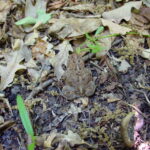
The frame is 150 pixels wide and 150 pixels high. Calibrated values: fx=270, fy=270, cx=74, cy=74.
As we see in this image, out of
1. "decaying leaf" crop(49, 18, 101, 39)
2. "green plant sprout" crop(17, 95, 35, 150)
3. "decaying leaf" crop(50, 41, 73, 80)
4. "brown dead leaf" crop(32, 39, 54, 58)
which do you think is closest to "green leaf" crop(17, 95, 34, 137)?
"green plant sprout" crop(17, 95, 35, 150)

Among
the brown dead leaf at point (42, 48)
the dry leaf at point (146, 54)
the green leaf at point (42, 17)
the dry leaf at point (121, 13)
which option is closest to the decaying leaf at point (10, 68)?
the brown dead leaf at point (42, 48)

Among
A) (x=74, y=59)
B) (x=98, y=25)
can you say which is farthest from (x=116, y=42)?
(x=74, y=59)

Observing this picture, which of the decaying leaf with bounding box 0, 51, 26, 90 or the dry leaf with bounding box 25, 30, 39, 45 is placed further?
the dry leaf with bounding box 25, 30, 39, 45

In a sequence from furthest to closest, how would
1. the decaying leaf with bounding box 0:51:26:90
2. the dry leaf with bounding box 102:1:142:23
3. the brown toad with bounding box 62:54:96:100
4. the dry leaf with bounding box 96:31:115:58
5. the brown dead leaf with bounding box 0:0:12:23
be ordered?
the brown dead leaf with bounding box 0:0:12:23 → the dry leaf with bounding box 102:1:142:23 → the dry leaf with bounding box 96:31:115:58 → the decaying leaf with bounding box 0:51:26:90 → the brown toad with bounding box 62:54:96:100

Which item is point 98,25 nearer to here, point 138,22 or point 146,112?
point 138,22

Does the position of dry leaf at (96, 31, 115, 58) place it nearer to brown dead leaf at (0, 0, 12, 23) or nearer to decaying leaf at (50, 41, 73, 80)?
decaying leaf at (50, 41, 73, 80)

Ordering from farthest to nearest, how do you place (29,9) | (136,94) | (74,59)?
(29,9) → (74,59) → (136,94)

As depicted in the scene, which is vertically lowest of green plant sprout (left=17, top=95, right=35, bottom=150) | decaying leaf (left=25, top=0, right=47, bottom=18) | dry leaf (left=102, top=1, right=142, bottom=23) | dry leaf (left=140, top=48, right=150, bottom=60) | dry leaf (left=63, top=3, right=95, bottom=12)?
green plant sprout (left=17, top=95, right=35, bottom=150)
